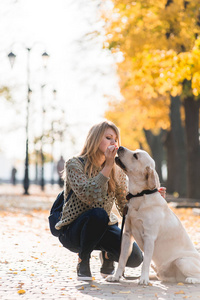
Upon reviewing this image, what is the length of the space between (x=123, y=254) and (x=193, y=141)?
48.8 feet

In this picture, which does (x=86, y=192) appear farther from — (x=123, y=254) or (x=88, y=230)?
(x=123, y=254)

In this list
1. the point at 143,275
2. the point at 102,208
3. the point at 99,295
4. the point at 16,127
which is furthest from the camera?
the point at 16,127

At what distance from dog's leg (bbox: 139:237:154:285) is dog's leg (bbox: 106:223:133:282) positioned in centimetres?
29

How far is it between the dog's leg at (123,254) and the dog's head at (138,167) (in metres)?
0.52

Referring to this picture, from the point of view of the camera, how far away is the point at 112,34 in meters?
17.0

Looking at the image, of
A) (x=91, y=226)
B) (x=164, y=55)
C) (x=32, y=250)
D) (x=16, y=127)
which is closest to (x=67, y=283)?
(x=91, y=226)

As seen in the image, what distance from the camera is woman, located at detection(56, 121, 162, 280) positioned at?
5727mm

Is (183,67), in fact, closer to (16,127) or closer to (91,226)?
(91,226)

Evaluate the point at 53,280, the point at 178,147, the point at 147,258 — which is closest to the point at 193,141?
the point at 178,147

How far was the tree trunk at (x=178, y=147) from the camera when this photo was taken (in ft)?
83.0

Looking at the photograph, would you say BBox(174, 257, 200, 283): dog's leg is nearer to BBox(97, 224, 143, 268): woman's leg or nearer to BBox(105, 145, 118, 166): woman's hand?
BBox(97, 224, 143, 268): woman's leg

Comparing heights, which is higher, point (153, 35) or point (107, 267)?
point (153, 35)

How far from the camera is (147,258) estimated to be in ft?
17.8

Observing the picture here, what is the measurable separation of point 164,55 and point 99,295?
34.2ft
